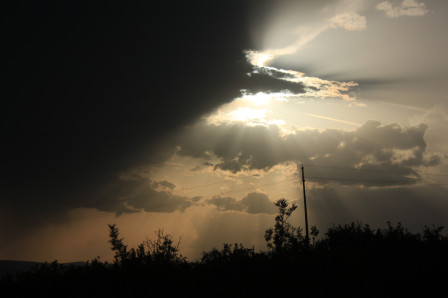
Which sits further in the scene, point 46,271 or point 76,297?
point 46,271

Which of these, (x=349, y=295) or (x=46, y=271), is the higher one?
(x=46, y=271)

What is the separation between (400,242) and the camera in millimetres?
34719

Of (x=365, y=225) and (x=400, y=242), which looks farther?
(x=365, y=225)

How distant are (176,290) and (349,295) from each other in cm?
1013

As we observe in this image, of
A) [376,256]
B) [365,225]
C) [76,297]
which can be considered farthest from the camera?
[365,225]

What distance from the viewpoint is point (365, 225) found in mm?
51844

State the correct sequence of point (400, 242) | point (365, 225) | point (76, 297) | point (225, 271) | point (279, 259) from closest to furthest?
point (76, 297), point (225, 271), point (279, 259), point (400, 242), point (365, 225)

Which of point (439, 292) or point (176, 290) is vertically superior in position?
point (176, 290)

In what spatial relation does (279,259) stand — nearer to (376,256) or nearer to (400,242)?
(376,256)

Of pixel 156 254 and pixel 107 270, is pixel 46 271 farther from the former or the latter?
pixel 156 254

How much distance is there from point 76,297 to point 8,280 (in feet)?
17.8

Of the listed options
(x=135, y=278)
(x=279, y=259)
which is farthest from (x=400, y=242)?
(x=135, y=278)

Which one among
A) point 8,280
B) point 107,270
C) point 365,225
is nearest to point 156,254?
point 107,270

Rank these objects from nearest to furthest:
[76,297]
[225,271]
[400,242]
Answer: [76,297], [225,271], [400,242]
